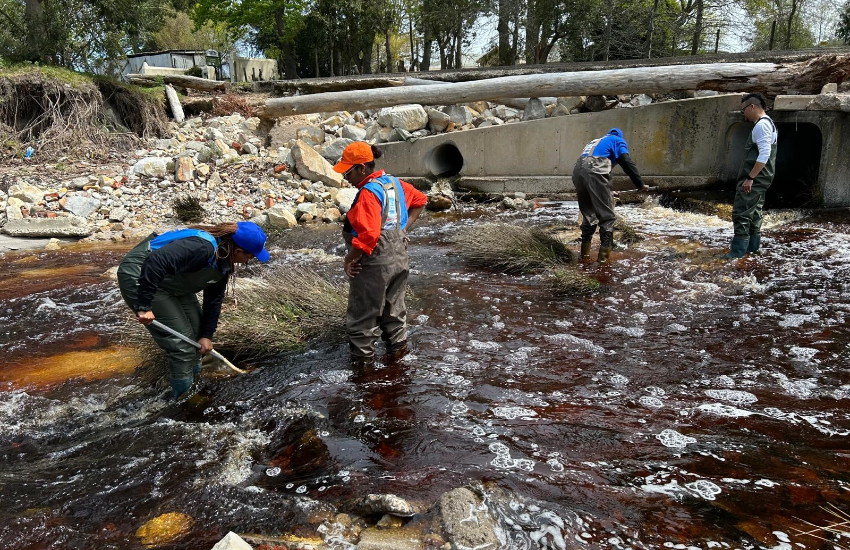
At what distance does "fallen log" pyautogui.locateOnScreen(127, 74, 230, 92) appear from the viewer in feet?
56.1

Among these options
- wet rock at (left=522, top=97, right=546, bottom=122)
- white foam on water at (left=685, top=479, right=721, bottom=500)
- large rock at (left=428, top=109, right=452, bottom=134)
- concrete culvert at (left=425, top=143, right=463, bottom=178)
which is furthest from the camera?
large rock at (left=428, top=109, right=452, bottom=134)

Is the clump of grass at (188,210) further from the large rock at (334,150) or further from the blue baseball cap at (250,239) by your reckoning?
the blue baseball cap at (250,239)

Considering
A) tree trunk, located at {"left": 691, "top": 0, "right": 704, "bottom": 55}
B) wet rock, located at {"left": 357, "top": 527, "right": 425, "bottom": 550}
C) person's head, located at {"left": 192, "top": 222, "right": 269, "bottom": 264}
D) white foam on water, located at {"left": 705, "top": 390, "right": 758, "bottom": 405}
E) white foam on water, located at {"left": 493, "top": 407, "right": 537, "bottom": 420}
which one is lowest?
wet rock, located at {"left": 357, "top": 527, "right": 425, "bottom": 550}

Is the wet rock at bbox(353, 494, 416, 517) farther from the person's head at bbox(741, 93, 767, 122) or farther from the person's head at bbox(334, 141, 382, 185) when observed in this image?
the person's head at bbox(741, 93, 767, 122)

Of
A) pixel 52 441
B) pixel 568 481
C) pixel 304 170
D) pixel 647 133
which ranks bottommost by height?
pixel 52 441

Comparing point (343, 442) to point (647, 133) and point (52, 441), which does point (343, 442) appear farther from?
point (647, 133)

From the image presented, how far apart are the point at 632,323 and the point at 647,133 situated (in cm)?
712

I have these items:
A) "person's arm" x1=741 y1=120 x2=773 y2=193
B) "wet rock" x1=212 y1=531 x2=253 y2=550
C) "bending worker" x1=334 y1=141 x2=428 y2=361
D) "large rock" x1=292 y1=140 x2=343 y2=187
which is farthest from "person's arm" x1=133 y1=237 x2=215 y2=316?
"large rock" x1=292 y1=140 x2=343 y2=187

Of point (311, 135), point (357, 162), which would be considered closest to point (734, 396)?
point (357, 162)

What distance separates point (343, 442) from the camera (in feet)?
11.4

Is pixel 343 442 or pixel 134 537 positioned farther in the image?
pixel 343 442

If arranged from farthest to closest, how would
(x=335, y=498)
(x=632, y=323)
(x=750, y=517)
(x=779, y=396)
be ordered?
(x=632, y=323), (x=779, y=396), (x=335, y=498), (x=750, y=517)

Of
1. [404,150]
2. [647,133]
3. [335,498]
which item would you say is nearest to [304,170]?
[404,150]

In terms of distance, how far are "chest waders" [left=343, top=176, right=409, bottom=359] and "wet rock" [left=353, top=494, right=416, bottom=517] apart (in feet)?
6.07
